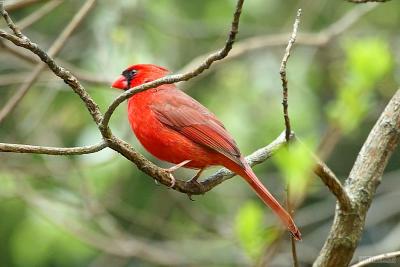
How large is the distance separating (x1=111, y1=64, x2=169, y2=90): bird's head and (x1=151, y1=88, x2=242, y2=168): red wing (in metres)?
0.25

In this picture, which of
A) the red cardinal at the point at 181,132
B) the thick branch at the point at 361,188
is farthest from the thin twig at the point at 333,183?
the red cardinal at the point at 181,132

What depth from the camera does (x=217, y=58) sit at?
7.65 ft

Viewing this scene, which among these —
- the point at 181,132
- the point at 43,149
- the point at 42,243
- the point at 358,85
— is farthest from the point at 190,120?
the point at 42,243

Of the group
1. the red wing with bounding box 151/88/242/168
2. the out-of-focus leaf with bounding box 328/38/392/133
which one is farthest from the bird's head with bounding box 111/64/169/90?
the out-of-focus leaf with bounding box 328/38/392/133

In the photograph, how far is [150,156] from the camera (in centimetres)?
627

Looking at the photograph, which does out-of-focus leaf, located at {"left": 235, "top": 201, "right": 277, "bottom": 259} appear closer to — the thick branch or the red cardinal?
the thick branch

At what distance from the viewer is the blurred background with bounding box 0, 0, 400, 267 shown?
18.4 feet

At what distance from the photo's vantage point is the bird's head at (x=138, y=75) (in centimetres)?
423

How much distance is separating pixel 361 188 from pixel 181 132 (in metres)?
1.01

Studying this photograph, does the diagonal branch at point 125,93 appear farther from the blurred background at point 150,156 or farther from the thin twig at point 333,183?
the blurred background at point 150,156

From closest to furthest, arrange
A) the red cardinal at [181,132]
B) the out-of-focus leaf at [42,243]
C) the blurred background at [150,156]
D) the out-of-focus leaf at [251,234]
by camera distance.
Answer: the out-of-focus leaf at [251,234] < the red cardinal at [181,132] < the blurred background at [150,156] < the out-of-focus leaf at [42,243]

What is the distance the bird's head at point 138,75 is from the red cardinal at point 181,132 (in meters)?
0.28

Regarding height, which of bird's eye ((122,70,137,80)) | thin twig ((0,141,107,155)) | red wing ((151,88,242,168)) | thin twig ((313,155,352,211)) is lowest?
thin twig ((0,141,107,155))

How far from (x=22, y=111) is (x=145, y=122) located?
3.03 metres
